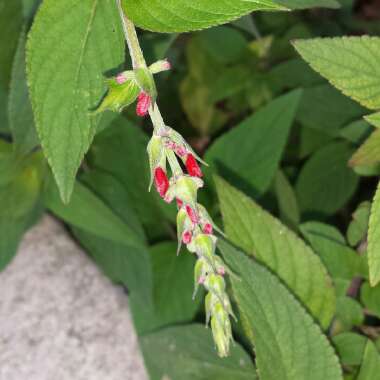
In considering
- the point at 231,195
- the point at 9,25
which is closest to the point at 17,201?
the point at 9,25

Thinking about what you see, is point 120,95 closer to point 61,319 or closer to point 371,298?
point 371,298

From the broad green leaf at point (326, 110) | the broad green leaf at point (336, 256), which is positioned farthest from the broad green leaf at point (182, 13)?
the broad green leaf at point (326, 110)

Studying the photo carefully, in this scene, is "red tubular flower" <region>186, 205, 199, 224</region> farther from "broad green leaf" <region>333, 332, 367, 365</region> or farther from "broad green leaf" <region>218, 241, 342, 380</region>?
"broad green leaf" <region>333, 332, 367, 365</region>

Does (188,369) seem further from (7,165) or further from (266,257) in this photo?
(7,165)

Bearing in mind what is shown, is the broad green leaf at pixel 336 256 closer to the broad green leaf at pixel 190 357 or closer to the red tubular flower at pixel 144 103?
the broad green leaf at pixel 190 357

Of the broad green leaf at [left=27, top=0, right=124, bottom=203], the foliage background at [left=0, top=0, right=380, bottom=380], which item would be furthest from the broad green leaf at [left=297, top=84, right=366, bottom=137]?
the broad green leaf at [left=27, top=0, right=124, bottom=203]

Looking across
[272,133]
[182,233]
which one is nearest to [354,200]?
[272,133]
